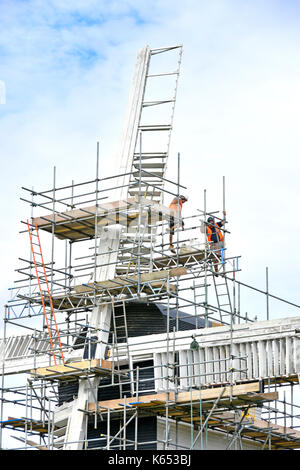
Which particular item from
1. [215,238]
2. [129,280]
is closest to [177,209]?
[215,238]

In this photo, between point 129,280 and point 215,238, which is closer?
point 129,280

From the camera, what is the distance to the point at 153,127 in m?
46.8

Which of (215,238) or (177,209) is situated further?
(215,238)

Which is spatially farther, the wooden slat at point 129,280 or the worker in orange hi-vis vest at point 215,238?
the worker in orange hi-vis vest at point 215,238

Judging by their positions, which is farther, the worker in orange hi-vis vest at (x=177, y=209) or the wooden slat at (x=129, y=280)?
the worker in orange hi-vis vest at (x=177, y=209)

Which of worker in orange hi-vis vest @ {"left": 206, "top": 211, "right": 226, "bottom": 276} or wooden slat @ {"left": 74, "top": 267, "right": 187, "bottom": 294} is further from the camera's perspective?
worker in orange hi-vis vest @ {"left": 206, "top": 211, "right": 226, "bottom": 276}

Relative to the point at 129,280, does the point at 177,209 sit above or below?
above

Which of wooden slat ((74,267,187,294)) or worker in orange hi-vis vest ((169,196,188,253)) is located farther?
worker in orange hi-vis vest ((169,196,188,253))

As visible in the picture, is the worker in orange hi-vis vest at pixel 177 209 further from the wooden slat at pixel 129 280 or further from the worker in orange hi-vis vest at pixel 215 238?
the wooden slat at pixel 129 280

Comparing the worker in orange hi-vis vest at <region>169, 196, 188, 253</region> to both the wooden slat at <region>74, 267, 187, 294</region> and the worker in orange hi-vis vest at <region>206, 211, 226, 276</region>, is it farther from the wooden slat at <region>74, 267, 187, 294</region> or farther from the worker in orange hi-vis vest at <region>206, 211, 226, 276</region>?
the wooden slat at <region>74, 267, 187, 294</region>

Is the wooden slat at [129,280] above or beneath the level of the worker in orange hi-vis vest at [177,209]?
beneath

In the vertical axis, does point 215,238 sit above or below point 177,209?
below

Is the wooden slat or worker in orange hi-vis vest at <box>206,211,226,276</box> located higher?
worker in orange hi-vis vest at <box>206,211,226,276</box>

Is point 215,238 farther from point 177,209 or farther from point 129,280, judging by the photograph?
point 129,280
